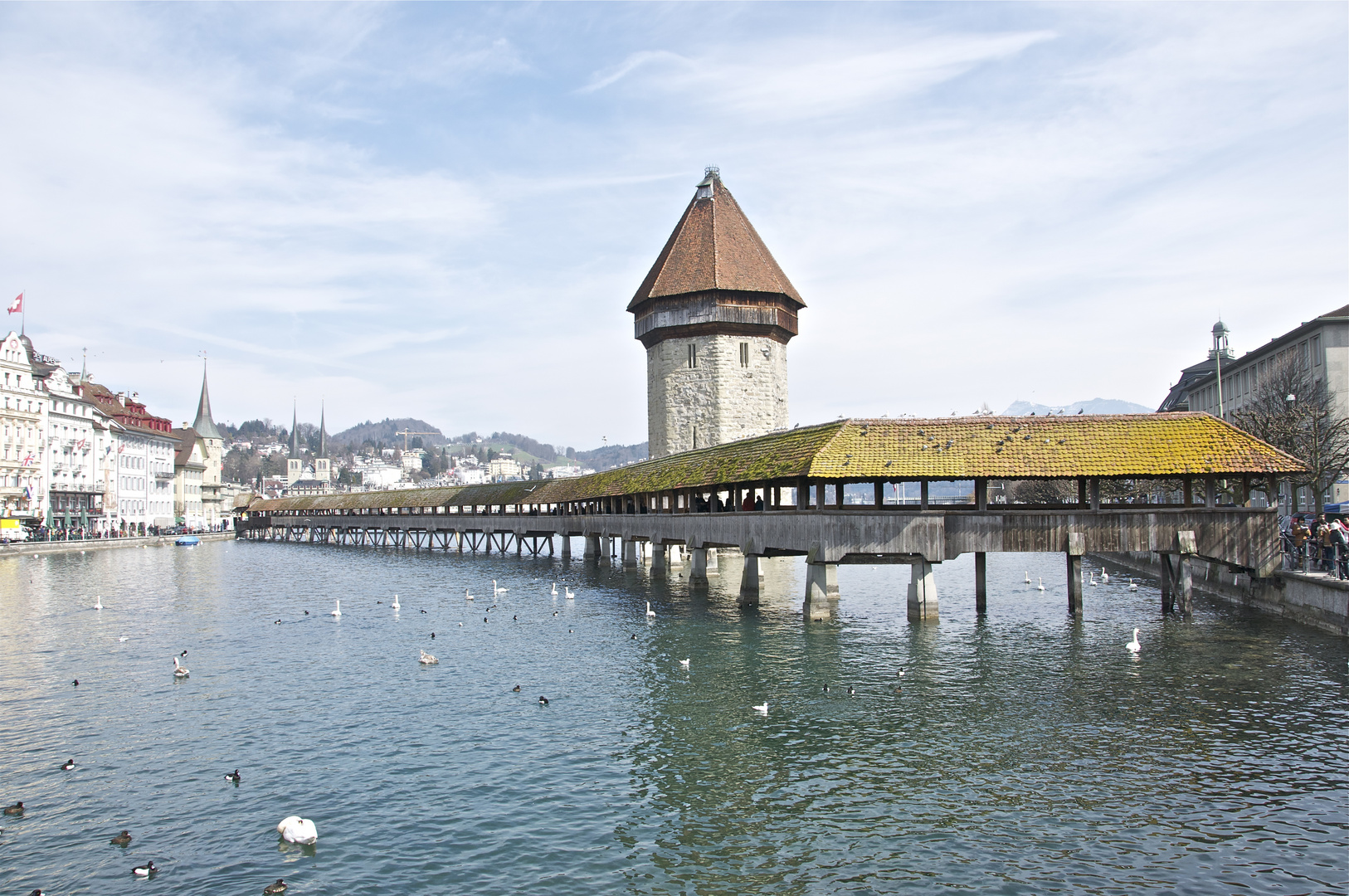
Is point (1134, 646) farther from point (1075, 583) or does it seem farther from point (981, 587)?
point (981, 587)

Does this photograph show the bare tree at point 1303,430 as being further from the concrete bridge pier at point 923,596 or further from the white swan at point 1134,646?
the concrete bridge pier at point 923,596

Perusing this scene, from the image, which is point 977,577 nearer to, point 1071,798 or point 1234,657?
point 1234,657

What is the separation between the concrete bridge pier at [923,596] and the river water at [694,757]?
3.54ft

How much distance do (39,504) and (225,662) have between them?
6653 centimetres

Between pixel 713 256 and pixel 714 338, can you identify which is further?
pixel 713 256

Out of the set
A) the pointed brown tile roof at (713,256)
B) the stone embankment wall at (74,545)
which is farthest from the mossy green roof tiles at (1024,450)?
the stone embankment wall at (74,545)

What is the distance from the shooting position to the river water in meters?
10.3

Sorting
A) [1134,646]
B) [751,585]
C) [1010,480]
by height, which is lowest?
[1134,646]

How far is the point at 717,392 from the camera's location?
52.8 meters

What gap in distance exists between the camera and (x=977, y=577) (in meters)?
27.8

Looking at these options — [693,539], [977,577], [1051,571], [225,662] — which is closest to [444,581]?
[693,539]

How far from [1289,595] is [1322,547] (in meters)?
1.46

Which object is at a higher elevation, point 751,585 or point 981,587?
point 981,587

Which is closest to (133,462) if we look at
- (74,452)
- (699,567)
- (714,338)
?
(74,452)
